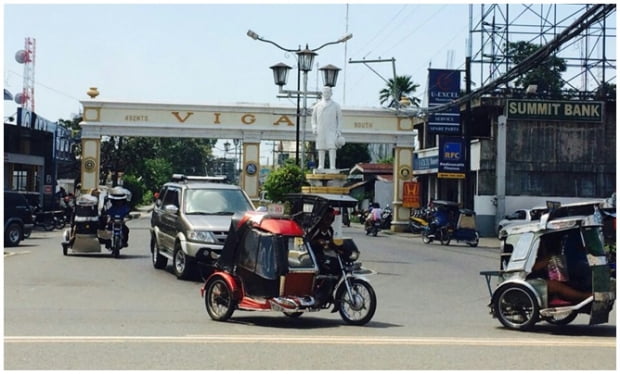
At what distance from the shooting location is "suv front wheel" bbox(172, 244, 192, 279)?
17.4 m

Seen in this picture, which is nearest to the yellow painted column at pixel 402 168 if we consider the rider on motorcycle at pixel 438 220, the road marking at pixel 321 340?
the rider on motorcycle at pixel 438 220

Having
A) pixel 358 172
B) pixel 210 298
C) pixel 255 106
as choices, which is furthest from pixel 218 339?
pixel 358 172

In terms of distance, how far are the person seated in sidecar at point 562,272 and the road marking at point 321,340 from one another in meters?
0.94

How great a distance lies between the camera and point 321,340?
10039mm

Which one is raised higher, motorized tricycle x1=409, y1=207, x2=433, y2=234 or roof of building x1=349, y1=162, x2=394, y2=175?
roof of building x1=349, y1=162, x2=394, y2=175

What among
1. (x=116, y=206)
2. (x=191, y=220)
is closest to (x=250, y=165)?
(x=116, y=206)

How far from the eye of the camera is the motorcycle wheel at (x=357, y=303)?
38.1ft

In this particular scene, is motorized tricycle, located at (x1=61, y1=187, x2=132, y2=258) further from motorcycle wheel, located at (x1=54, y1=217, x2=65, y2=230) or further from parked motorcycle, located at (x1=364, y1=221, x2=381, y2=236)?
parked motorcycle, located at (x1=364, y1=221, x2=381, y2=236)

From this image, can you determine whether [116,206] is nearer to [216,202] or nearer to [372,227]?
[216,202]

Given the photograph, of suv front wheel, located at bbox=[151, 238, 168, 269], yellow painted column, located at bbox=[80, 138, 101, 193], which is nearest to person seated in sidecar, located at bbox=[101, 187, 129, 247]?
suv front wheel, located at bbox=[151, 238, 168, 269]

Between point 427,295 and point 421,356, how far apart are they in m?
7.25

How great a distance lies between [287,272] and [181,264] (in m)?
6.41

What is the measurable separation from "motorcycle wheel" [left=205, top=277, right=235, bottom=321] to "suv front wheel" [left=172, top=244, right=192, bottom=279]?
5.42 meters

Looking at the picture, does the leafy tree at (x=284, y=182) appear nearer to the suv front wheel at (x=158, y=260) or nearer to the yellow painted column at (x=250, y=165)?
the suv front wheel at (x=158, y=260)
